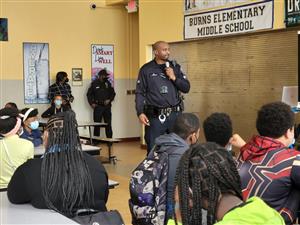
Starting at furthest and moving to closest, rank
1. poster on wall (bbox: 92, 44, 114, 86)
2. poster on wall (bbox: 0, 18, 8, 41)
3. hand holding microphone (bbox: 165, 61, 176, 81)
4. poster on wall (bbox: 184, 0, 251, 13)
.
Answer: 1. poster on wall (bbox: 92, 44, 114, 86)
2. poster on wall (bbox: 0, 18, 8, 41)
3. poster on wall (bbox: 184, 0, 251, 13)
4. hand holding microphone (bbox: 165, 61, 176, 81)

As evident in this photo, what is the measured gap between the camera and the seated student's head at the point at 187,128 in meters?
3.18

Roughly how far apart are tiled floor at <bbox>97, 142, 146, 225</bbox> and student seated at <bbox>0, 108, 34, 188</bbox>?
1464 millimetres

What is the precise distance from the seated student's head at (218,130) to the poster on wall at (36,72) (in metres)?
8.61

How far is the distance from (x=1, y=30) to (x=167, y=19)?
11.7 ft

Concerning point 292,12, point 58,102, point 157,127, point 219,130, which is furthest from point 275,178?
point 58,102

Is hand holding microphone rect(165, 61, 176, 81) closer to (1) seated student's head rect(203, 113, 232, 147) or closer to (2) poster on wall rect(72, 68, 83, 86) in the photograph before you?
(1) seated student's head rect(203, 113, 232, 147)

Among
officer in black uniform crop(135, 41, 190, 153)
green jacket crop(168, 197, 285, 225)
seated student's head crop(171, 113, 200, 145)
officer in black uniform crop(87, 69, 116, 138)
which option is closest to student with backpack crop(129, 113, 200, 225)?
seated student's head crop(171, 113, 200, 145)

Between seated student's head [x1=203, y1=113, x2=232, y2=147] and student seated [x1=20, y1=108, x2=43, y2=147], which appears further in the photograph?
student seated [x1=20, y1=108, x2=43, y2=147]

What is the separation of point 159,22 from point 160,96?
14.5 feet

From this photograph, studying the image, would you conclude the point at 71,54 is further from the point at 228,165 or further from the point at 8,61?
the point at 228,165

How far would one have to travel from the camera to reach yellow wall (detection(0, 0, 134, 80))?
10773 millimetres

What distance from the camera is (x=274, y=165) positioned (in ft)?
7.81

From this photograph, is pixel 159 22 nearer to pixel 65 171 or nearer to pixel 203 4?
pixel 203 4

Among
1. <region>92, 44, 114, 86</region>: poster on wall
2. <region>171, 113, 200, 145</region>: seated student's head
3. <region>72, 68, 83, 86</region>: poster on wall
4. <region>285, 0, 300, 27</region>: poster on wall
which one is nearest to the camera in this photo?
<region>171, 113, 200, 145</region>: seated student's head
